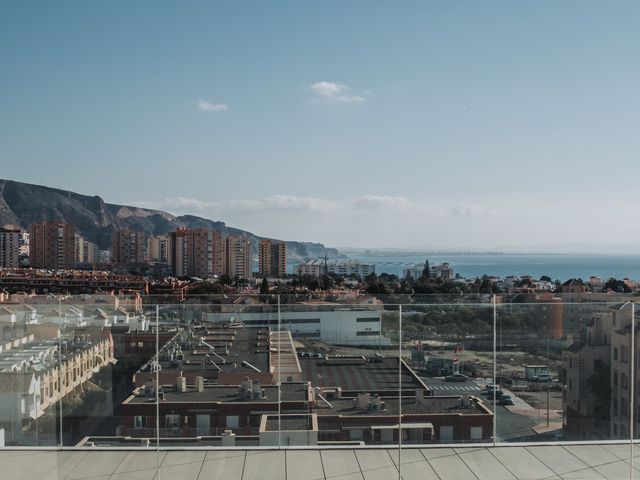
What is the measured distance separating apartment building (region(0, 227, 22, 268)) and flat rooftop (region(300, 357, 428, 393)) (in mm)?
58283

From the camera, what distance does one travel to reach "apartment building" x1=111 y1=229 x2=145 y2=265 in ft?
222

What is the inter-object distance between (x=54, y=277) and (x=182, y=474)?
1183 inches

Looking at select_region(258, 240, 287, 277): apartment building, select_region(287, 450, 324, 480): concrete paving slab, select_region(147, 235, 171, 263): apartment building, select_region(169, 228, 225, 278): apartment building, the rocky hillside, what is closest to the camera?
select_region(287, 450, 324, 480): concrete paving slab

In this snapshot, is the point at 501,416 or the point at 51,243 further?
the point at 51,243

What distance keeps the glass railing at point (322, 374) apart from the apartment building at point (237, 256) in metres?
53.4

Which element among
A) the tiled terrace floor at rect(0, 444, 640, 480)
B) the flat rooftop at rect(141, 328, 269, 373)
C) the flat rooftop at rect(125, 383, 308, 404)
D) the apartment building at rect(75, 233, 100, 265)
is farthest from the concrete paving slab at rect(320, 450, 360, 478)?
the apartment building at rect(75, 233, 100, 265)

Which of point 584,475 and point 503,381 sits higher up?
point 503,381

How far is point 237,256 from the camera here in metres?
58.6

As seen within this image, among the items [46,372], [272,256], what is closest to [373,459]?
[46,372]

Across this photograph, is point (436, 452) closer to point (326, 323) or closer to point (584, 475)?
point (584, 475)

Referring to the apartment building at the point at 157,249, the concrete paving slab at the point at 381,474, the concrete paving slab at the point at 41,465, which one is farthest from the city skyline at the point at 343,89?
the apartment building at the point at 157,249

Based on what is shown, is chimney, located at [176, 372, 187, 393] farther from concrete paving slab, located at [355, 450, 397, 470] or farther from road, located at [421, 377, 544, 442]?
road, located at [421, 377, 544, 442]

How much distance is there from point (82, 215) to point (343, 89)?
301 ft

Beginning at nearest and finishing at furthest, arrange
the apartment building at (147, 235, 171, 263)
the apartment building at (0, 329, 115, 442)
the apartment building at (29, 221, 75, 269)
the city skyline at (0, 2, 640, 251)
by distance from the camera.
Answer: the apartment building at (0, 329, 115, 442)
the city skyline at (0, 2, 640, 251)
the apartment building at (29, 221, 75, 269)
the apartment building at (147, 235, 171, 263)
